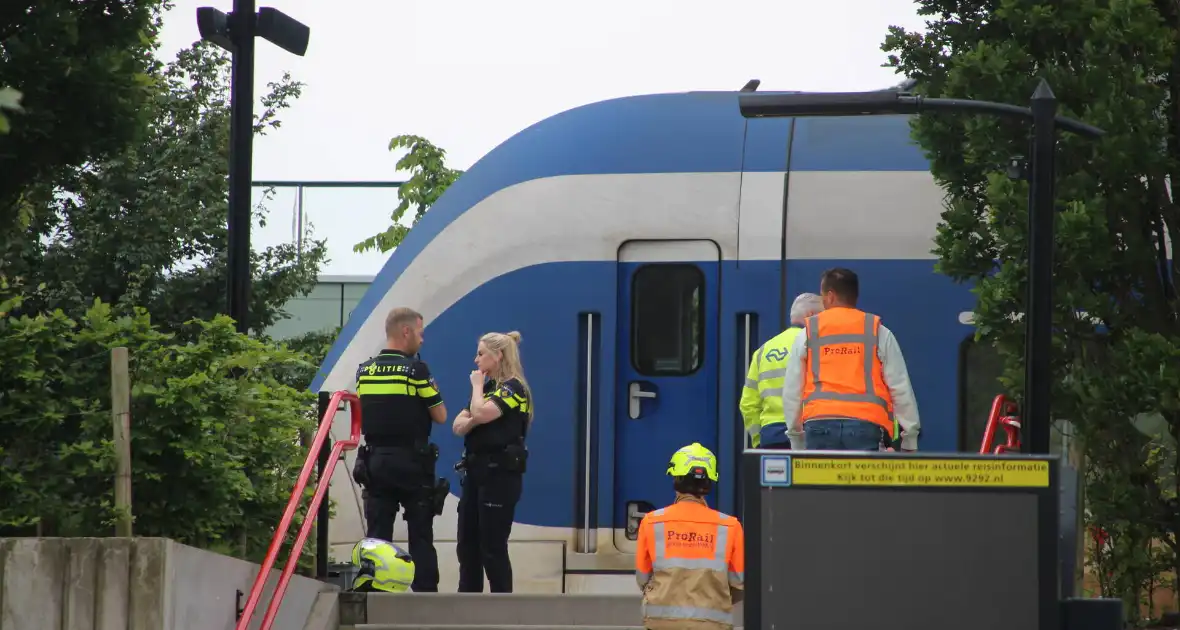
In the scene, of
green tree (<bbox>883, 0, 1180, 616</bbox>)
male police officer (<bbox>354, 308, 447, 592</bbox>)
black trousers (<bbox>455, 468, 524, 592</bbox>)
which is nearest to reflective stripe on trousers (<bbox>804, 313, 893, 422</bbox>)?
green tree (<bbox>883, 0, 1180, 616</bbox>)

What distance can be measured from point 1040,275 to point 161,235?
1191cm

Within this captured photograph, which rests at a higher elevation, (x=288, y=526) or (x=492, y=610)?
(x=288, y=526)

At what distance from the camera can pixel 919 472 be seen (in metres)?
6.64

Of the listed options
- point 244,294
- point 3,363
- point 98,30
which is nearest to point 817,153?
point 244,294

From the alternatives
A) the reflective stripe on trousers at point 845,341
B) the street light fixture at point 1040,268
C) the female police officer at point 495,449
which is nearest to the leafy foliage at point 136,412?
the female police officer at point 495,449

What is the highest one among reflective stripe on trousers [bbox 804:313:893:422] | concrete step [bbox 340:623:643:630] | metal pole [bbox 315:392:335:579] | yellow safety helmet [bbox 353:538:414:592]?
reflective stripe on trousers [bbox 804:313:893:422]

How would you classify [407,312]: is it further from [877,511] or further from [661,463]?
[877,511]

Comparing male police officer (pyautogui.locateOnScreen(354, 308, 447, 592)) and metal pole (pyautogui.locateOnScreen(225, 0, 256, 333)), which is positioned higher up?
metal pole (pyautogui.locateOnScreen(225, 0, 256, 333))

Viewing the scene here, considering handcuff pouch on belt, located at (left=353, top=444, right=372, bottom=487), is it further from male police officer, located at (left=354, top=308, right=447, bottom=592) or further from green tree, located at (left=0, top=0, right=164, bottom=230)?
green tree, located at (left=0, top=0, right=164, bottom=230)

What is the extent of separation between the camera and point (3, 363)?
9.14 metres

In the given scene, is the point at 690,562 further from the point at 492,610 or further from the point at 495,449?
the point at 495,449

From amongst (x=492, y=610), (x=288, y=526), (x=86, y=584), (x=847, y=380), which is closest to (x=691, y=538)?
(x=847, y=380)

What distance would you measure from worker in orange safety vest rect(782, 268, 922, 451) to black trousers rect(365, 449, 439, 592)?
2.83 meters

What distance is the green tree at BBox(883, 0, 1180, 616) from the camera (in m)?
11.7
